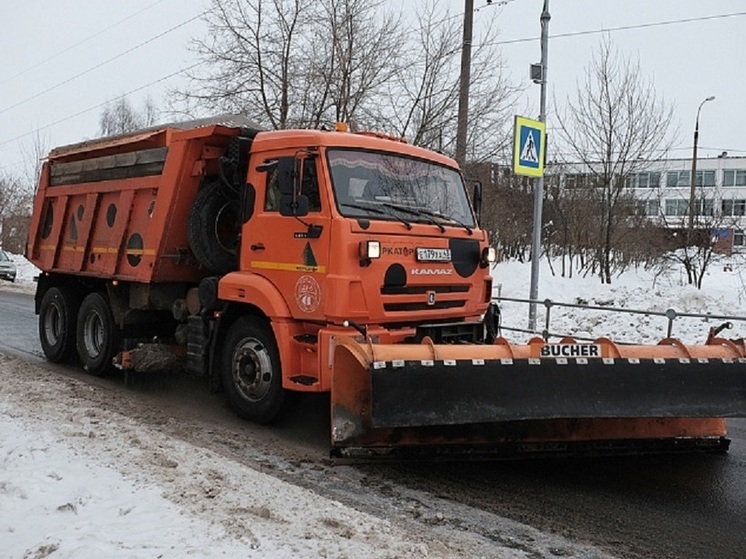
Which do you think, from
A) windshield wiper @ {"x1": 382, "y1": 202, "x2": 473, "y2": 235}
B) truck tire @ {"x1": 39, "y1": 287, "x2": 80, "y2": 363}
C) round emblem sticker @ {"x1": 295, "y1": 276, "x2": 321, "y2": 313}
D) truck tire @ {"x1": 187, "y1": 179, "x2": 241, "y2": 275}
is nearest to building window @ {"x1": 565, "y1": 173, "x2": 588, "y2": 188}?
windshield wiper @ {"x1": 382, "y1": 202, "x2": 473, "y2": 235}

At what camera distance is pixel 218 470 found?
538cm

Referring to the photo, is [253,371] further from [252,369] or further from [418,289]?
[418,289]

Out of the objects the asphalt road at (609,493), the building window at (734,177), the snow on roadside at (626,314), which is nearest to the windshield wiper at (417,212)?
the asphalt road at (609,493)

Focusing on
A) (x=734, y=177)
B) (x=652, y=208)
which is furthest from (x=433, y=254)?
(x=734, y=177)

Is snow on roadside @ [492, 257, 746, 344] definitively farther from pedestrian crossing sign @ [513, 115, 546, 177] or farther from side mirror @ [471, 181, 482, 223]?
side mirror @ [471, 181, 482, 223]

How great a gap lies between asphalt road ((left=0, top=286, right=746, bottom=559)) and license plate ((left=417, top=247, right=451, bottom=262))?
1.85 metres

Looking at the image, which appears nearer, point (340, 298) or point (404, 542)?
point (404, 542)

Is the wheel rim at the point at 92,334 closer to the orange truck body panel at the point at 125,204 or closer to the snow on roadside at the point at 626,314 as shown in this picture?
the orange truck body panel at the point at 125,204

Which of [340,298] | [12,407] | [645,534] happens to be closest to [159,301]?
[12,407]

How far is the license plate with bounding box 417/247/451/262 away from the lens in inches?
263

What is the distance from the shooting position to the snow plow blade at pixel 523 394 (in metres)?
5.43

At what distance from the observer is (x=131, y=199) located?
28.0ft

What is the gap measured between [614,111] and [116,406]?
15.3 meters

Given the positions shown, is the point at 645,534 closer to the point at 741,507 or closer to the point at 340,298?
the point at 741,507
